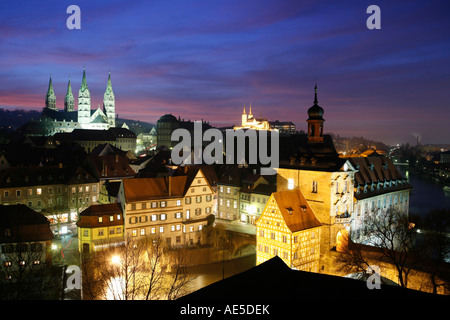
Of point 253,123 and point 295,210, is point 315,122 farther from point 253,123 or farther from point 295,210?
point 253,123

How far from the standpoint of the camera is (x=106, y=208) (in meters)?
35.0

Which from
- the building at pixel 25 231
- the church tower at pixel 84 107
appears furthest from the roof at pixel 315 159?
the church tower at pixel 84 107

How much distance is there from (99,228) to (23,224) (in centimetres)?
637

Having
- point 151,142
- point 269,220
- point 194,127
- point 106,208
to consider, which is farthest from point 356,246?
point 151,142

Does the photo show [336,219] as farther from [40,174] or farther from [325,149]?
Result: [40,174]

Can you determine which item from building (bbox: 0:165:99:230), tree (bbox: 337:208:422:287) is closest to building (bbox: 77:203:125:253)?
building (bbox: 0:165:99:230)

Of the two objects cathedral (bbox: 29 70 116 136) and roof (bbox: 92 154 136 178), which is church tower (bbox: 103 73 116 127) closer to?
cathedral (bbox: 29 70 116 136)

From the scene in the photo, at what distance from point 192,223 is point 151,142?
10643cm

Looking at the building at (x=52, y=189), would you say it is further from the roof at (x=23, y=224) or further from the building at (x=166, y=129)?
the building at (x=166, y=129)

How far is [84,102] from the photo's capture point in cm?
13325

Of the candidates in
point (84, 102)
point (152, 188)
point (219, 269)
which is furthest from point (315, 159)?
point (84, 102)

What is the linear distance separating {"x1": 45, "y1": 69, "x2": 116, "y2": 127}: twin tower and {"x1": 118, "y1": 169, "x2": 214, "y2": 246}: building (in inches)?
4103

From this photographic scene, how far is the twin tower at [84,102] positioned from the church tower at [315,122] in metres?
115

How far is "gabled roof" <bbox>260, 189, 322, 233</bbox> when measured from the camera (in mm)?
26359
